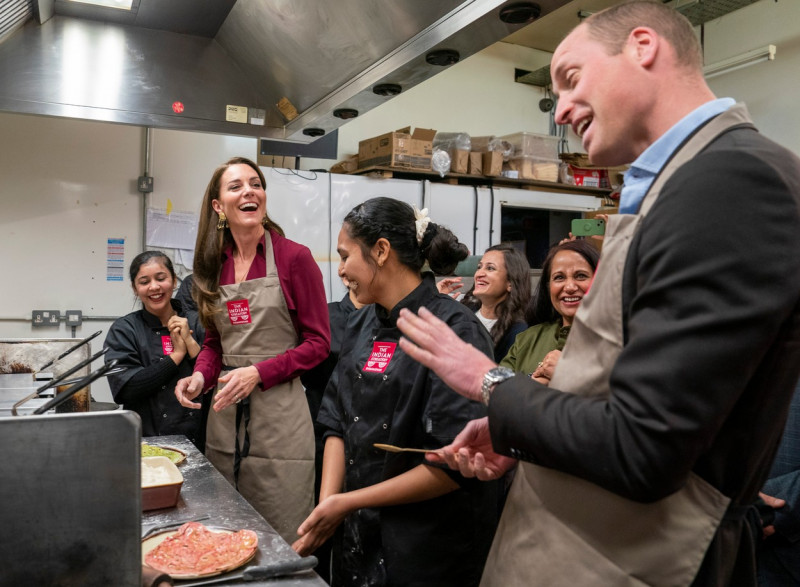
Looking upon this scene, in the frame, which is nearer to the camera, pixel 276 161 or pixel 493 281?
pixel 493 281

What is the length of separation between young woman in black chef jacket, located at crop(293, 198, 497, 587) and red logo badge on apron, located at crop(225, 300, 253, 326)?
21.9 inches

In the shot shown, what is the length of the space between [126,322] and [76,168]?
1530 mm

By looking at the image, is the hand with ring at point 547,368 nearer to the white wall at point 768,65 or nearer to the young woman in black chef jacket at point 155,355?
the young woman in black chef jacket at point 155,355

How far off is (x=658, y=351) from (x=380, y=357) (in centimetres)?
93

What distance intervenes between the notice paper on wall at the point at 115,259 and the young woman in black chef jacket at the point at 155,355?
1.17 meters

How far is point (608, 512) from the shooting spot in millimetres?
846

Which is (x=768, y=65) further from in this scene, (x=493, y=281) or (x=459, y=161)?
(x=493, y=281)

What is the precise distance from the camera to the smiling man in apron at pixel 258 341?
2.08m

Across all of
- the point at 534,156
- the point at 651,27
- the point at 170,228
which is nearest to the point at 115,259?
the point at 170,228

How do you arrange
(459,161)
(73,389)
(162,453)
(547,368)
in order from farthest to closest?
(459,161) < (547,368) < (162,453) < (73,389)

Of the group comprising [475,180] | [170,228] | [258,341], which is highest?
[475,180]

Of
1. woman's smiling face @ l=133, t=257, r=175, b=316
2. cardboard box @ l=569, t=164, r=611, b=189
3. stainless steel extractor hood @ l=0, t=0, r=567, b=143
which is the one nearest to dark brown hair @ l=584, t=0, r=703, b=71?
stainless steel extractor hood @ l=0, t=0, r=567, b=143

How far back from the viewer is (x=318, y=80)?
2.32m

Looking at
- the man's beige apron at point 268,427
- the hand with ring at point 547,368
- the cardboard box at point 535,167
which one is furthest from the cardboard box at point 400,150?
the hand with ring at point 547,368
